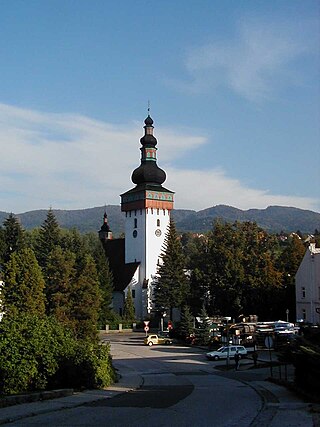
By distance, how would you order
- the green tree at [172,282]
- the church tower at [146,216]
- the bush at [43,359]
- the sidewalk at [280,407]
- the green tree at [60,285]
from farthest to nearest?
the church tower at [146,216] < the green tree at [172,282] < the green tree at [60,285] < the bush at [43,359] < the sidewalk at [280,407]

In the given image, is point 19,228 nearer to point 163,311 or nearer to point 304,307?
point 163,311

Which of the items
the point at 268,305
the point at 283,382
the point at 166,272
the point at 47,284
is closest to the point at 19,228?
the point at 166,272

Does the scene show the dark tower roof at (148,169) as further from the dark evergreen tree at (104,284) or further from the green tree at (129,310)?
the green tree at (129,310)

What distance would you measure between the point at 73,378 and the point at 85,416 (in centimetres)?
648

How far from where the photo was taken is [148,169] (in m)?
83.4

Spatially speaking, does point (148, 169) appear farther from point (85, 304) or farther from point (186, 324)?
point (85, 304)

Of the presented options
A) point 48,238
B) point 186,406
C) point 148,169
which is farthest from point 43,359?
point 148,169

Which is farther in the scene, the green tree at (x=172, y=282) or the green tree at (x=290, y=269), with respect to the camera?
the green tree at (x=172, y=282)

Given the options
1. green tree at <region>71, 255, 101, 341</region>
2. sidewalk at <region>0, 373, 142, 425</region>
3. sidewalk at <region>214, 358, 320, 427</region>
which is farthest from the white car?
sidewalk at <region>0, 373, 142, 425</region>

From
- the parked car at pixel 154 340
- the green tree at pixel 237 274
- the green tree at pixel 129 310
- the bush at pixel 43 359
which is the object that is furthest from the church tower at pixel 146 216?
the bush at pixel 43 359

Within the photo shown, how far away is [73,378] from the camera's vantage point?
75.0 feet

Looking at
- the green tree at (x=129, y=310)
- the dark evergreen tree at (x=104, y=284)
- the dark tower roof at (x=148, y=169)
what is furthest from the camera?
the dark tower roof at (x=148, y=169)

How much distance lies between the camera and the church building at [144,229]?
8194 centimetres

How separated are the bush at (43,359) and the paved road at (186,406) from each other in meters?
1.58
